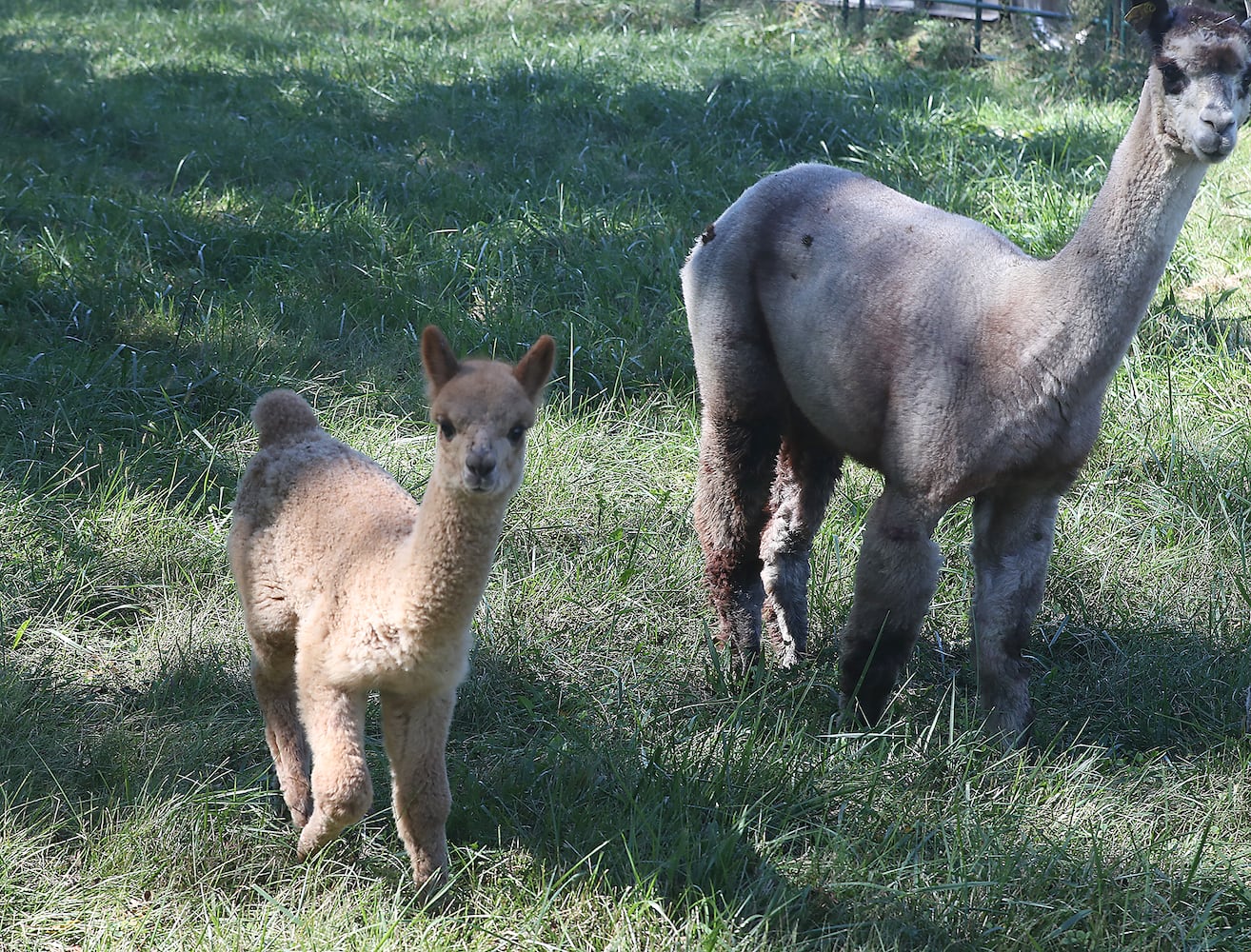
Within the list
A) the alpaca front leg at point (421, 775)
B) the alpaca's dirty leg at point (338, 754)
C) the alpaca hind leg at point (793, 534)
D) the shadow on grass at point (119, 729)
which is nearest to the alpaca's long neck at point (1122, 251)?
the alpaca hind leg at point (793, 534)

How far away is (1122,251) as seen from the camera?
134 inches

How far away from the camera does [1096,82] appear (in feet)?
30.6

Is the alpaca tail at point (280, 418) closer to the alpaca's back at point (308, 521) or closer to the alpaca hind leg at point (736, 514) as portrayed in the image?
the alpaca's back at point (308, 521)

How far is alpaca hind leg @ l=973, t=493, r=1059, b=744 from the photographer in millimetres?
3840

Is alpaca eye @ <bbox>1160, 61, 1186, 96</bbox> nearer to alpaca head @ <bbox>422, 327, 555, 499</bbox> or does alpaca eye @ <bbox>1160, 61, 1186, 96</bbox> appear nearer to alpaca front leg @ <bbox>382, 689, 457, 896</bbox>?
alpaca head @ <bbox>422, 327, 555, 499</bbox>

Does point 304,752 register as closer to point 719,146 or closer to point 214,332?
point 214,332

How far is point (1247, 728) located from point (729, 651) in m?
1.67

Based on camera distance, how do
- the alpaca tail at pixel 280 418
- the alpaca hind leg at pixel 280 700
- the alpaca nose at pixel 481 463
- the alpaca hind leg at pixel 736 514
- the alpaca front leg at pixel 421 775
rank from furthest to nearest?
the alpaca hind leg at pixel 736 514 → the alpaca tail at pixel 280 418 → the alpaca hind leg at pixel 280 700 → the alpaca front leg at pixel 421 775 → the alpaca nose at pixel 481 463

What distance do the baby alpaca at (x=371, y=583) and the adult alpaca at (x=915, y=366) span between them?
1334 mm

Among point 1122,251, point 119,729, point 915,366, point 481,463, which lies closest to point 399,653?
point 481,463

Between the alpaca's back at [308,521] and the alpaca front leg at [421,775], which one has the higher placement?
the alpaca's back at [308,521]

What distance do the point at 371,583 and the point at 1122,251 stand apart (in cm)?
215

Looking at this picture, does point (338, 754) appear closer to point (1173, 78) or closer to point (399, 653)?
point (399, 653)

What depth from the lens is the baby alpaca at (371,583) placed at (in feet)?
8.91
